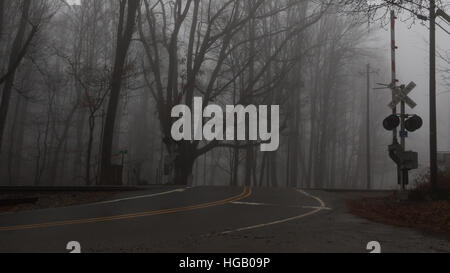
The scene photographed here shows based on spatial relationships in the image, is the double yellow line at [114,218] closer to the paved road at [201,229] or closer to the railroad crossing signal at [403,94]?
the paved road at [201,229]

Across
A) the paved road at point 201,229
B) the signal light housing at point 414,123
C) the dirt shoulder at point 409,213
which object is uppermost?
the signal light housing at point 414,123

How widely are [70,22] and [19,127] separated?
13003 millimetres

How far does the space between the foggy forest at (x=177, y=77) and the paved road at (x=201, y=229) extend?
6.75 meters

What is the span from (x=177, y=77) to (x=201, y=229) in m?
19.6

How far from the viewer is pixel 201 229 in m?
8.28

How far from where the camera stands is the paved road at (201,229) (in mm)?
6652

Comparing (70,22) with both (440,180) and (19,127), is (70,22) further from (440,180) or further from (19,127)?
(440,180)

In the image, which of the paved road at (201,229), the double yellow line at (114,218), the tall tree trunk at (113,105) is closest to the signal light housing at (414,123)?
the paved road at (201,229)

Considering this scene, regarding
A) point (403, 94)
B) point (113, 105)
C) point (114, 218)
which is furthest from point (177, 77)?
point (114, 218)

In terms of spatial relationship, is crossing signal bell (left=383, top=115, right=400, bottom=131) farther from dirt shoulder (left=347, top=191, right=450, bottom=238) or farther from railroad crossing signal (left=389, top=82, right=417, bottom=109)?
dirt shoulder (left=347, top=191, right=450, bottom=238)

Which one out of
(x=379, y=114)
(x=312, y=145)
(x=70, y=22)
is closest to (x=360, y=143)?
(x=379, y=114)

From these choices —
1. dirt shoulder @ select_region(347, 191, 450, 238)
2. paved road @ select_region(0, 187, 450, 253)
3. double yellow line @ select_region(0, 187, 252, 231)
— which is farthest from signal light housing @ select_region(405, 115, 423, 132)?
double yellow line @ select_region(0, 187, 252, 231)

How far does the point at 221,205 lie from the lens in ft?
39.9

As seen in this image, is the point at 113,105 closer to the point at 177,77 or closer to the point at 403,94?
the point at 177,77
